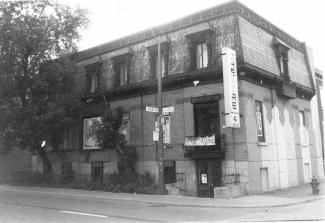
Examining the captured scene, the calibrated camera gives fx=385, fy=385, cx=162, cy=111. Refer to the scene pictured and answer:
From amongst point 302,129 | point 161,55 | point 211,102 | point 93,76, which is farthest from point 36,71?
point 302,129

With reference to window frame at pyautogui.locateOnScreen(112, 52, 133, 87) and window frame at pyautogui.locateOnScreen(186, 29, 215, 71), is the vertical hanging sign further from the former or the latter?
window frame at pyautogui.locateOnScreen(112, 52, 133, 87)

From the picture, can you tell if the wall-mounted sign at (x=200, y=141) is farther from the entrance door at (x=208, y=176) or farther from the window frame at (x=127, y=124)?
the window frame at (x=127, y=124)

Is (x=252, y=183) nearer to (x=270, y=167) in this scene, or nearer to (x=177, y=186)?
(x=270, y=167)

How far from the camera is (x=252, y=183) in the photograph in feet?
67.8

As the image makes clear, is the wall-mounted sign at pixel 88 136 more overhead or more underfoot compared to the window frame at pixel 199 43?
more underfoot

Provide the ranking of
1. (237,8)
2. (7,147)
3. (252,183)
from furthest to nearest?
(7,147) < (237,8) < (252,183)

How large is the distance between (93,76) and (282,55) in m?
14.0

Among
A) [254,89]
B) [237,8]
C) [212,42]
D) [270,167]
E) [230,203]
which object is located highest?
[237,8]

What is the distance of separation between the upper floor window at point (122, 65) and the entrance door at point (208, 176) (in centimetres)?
849

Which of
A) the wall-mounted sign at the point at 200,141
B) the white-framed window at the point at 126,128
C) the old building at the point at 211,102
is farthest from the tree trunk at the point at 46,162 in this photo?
the wall-mounted sign at the point at 200,141

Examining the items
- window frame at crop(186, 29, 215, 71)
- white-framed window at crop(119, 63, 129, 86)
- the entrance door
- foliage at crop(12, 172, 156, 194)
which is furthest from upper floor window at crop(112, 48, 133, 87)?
the entrance door

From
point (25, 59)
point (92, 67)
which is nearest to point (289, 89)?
point (92, 67)

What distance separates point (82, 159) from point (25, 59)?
837cm

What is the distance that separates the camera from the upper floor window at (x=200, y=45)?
2262 cm
